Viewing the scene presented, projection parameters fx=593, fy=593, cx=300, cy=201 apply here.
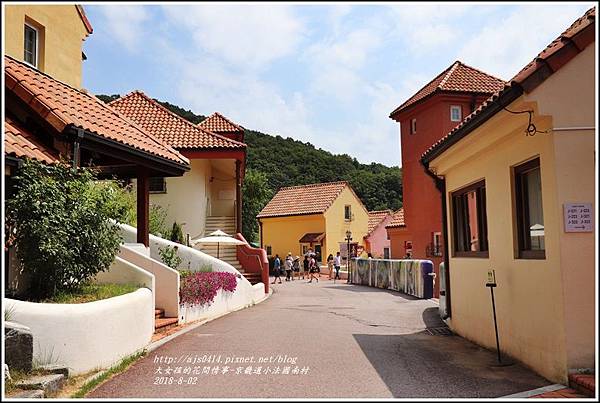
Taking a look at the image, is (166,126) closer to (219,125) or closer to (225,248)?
(219,125)

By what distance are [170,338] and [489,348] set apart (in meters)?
5.64

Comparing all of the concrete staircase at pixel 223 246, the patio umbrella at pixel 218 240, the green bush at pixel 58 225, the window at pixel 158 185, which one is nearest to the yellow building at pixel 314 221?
the concrete staircase at pixel 223 246

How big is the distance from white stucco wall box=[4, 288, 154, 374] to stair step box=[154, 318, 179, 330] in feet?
6.21

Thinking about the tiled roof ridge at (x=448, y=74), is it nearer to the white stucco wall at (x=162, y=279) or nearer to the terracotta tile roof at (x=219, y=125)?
the terracotta tile roof at (x=219, y=125)

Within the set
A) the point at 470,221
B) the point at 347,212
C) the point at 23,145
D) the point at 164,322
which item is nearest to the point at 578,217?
the point at 470,221

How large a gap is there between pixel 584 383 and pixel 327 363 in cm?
355

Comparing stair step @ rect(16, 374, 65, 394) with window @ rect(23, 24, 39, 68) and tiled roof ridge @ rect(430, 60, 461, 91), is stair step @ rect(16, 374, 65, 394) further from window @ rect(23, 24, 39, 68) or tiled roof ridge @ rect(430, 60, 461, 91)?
tiled roof ridge @ rect(430, 60, 461, 91)

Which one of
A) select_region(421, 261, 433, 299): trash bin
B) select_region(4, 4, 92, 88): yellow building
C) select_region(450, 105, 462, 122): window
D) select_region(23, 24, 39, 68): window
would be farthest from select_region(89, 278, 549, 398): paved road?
select_region(450, 105, 462, 122): window

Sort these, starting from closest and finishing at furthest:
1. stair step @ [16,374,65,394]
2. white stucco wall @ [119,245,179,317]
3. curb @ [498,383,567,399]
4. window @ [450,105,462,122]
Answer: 1. stair step @ [16,374,65,394]
2. curb @ [498,383,567,399]
3. white stucco wall @ [119,245,179,317]
4. window @ [450,105,462,122]

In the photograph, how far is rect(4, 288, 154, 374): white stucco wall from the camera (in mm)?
6981

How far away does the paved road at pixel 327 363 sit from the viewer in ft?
22.7

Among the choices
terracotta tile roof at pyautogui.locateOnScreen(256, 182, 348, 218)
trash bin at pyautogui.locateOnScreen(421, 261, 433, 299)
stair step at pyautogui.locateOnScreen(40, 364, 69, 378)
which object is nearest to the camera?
stair step at pyautogui.locateOnScreen(40, 364, 69, 378)

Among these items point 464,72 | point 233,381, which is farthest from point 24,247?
point 464,72

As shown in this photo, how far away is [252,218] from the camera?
60.4 meters
